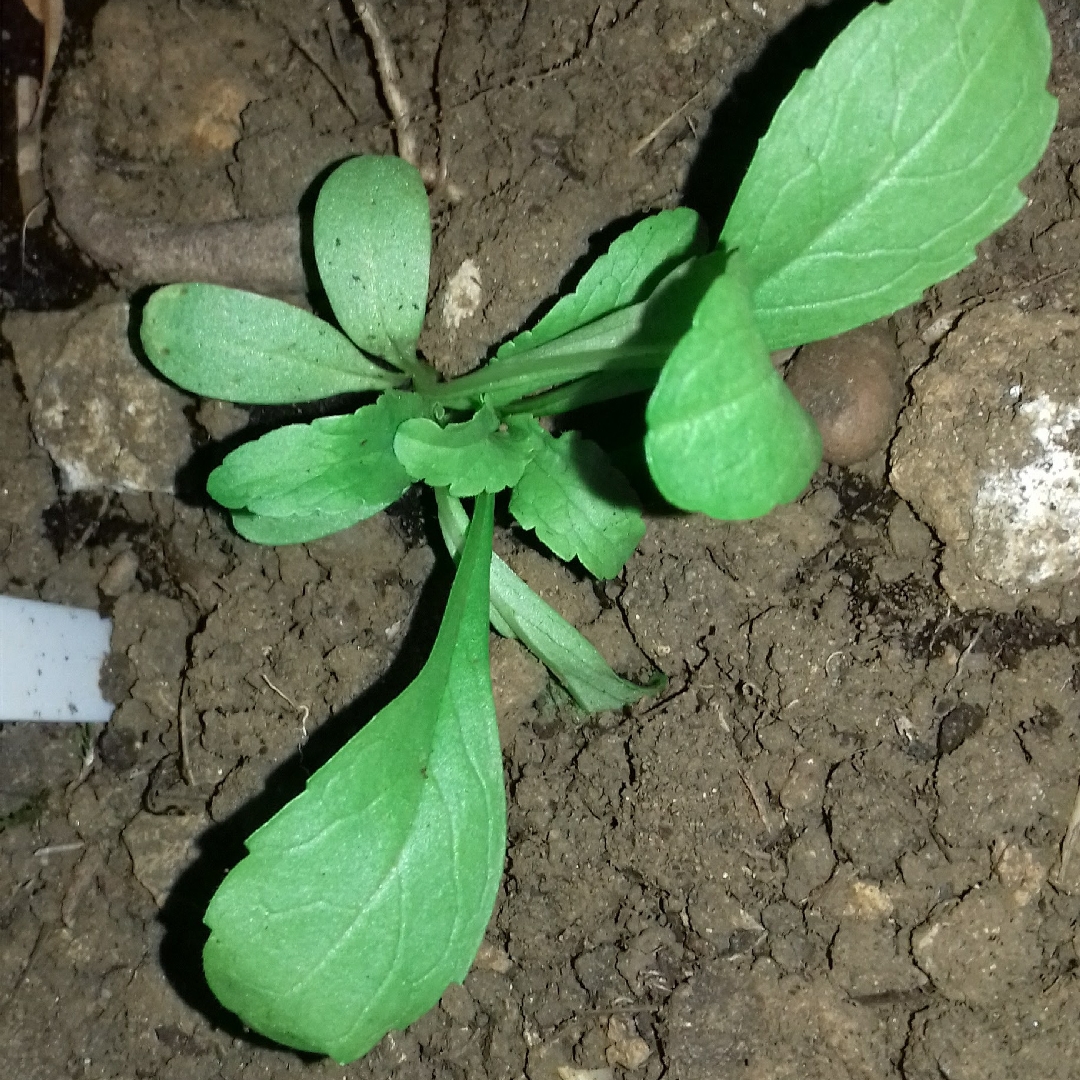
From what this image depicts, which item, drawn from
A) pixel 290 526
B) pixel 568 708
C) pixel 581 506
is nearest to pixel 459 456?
pixel 581 506

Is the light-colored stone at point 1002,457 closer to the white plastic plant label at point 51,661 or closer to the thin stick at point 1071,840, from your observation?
the thin stick at point 1071,840

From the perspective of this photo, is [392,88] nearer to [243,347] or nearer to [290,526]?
[243,347]

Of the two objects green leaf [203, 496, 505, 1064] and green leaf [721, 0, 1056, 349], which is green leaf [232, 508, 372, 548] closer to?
green leaf [203, 496, 505, 1064]

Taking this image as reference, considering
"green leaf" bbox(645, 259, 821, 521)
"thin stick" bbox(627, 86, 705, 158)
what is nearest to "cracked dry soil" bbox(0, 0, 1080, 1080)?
"thin stick" bbox(627, 86, 705, 158)

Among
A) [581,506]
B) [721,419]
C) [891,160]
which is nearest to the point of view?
[721,419]

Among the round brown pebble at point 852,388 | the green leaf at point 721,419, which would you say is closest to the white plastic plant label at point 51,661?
the green leaf at point 721,419
